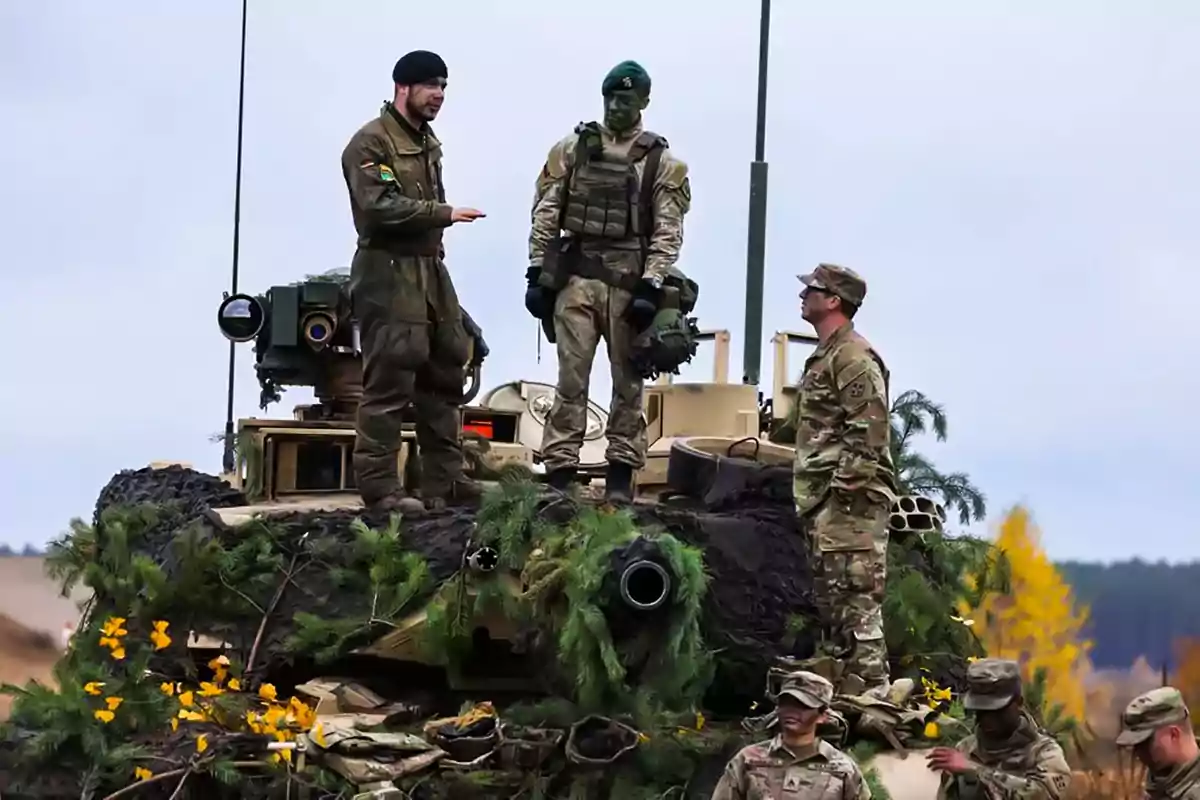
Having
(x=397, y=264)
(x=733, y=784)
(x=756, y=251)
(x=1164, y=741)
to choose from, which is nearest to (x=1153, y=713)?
(x=1164, y=741)

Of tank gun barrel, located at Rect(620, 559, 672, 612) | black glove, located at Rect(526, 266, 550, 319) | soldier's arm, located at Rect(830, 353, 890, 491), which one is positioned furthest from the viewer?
black glove, located at Rect(526, 266, 550, 319)

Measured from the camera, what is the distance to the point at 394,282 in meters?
9.55

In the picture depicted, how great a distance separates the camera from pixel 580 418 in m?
9.95

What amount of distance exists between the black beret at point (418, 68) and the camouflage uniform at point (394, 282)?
20cm

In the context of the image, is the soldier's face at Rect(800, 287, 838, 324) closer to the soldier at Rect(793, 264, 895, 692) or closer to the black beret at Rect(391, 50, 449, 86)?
the soldier at Rect(793, 264, 895, 692)

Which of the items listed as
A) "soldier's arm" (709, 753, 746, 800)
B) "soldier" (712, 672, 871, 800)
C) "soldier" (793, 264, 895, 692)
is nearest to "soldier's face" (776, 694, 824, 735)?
"soldier" (712, 672, 871, 800)

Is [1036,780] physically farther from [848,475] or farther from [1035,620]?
[1035,620]

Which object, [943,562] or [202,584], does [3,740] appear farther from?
[943,562]

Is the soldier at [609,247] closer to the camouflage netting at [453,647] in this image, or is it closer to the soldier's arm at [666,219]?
the soldier's arm at [666,219]

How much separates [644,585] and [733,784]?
3.27 feet

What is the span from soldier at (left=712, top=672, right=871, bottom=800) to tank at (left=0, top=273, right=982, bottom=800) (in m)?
0.73

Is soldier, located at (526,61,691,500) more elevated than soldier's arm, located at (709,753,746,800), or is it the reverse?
soldier, located at (526,61,691,500)

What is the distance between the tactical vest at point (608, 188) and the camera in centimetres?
970

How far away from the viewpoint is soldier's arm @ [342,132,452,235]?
940 cm
